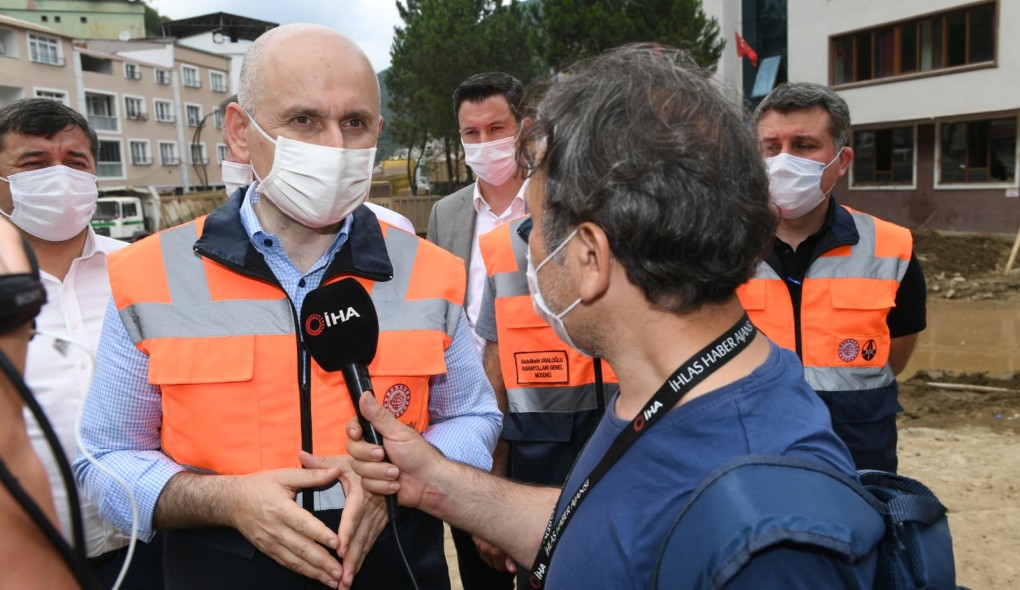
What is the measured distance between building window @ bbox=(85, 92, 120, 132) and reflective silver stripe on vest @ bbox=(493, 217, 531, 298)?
50396mm

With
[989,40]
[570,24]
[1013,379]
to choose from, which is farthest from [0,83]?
[1013,379]

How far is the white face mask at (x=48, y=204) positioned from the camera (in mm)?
2980

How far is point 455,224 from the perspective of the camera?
13.6ft

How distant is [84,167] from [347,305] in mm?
2022

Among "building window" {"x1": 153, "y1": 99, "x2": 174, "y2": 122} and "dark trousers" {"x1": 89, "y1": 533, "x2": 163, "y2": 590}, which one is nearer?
"dark trousers" {"x1": 89, "y1": 533, "x2": 163, "y2": 590}

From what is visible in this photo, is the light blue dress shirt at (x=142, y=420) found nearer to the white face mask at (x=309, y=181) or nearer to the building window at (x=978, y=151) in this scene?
the white face mask at (x=309, y=181)

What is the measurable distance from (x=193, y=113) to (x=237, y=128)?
5951 centimetres

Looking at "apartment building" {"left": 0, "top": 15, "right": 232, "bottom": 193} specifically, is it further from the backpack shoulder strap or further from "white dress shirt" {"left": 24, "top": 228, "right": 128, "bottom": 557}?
the backpack shoulder strap

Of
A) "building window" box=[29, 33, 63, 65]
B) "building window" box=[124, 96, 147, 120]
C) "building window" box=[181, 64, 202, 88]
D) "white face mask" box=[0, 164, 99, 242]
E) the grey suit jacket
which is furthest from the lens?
"building window" box=[181, 64, 202, 88]

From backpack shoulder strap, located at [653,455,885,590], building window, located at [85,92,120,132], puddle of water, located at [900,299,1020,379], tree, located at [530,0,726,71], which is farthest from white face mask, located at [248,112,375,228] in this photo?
building window, located at [85,92,120,132]

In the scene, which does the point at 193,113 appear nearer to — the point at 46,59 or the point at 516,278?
the point at 46,59

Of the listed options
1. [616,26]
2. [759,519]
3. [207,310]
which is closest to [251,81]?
[207,310]

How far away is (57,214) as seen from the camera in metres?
2.99

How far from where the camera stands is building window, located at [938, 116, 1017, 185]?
68.0 feet
